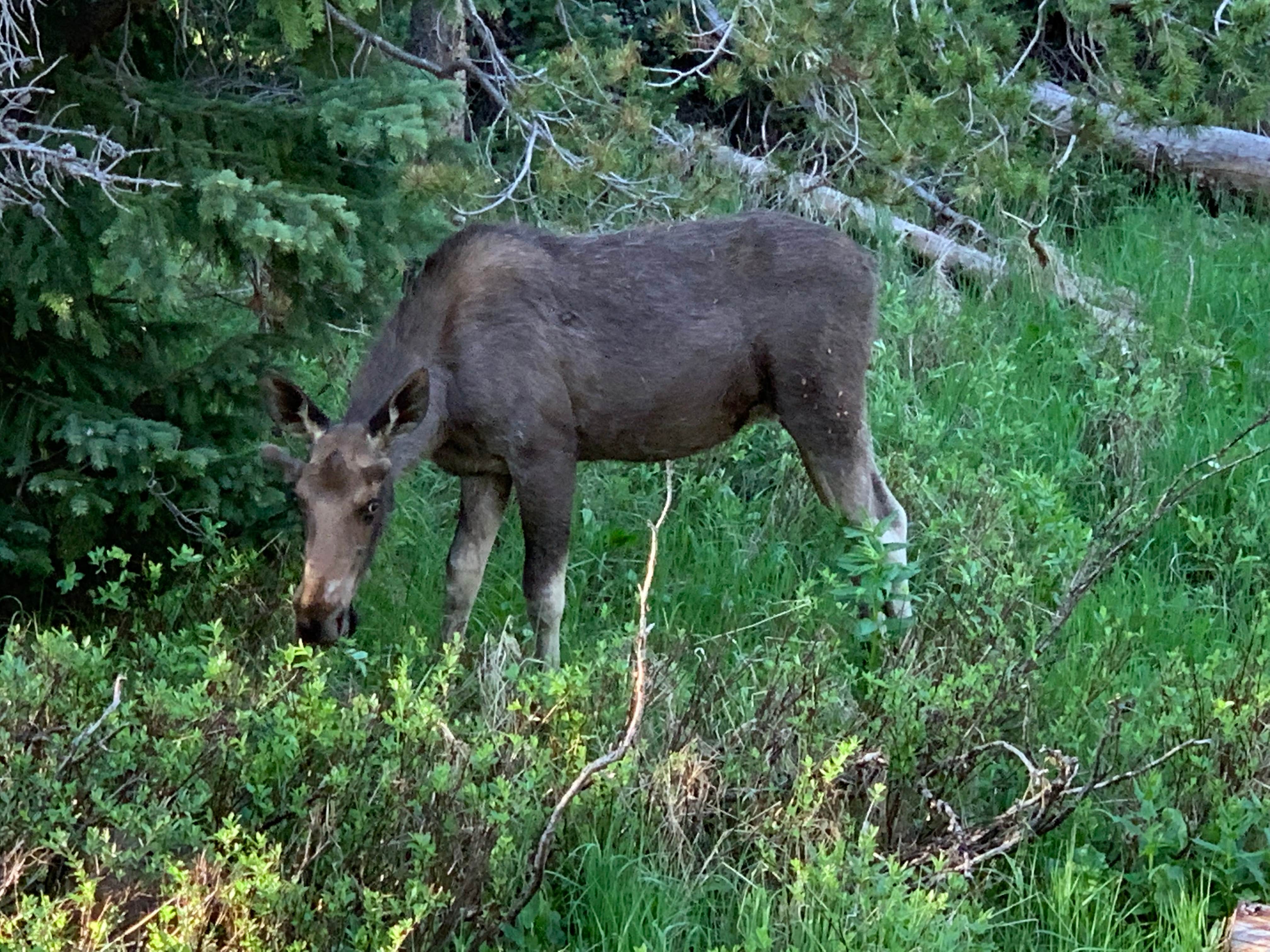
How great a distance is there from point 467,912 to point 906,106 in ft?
16.5

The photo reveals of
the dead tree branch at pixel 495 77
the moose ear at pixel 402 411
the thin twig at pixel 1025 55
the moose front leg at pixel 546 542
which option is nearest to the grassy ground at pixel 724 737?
the moose front leg at pixel 546 542

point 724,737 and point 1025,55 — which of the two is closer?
point 724,737

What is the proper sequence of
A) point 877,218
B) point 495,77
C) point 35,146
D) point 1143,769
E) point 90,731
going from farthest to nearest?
point 877,218 → point 495,77 → point 35,146 → point 1143,769 → point 90,731

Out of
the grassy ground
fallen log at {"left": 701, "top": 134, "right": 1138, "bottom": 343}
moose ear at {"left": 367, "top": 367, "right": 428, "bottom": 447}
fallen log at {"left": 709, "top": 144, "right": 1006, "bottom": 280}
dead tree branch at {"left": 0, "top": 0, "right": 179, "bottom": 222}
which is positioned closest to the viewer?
the grassy ground

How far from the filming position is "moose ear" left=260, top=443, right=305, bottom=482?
5.94 metres

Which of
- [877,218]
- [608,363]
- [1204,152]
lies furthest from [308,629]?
Result: [1204,152]

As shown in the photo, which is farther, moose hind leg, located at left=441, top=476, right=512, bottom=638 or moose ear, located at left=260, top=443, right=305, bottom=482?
moose hind leg, located at left=441, top=476, right=512, bottom=638

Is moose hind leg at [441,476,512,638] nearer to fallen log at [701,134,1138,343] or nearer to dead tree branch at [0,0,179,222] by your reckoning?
dead tree branch at [0,0,179,222]

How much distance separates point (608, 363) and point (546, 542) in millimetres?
877

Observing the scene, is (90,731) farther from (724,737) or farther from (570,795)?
(724,737)

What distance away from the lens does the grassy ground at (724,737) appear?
4332 mm

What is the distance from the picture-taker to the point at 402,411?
6168 millimetres

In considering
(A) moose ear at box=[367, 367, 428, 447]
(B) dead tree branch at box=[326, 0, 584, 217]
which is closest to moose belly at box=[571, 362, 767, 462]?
(A) moose ear at box=[367, 367, 428, 447]

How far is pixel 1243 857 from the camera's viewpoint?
4758 millimetres
